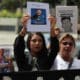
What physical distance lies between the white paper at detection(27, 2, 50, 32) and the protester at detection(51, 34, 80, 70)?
219mm

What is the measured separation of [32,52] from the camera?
10.4ft

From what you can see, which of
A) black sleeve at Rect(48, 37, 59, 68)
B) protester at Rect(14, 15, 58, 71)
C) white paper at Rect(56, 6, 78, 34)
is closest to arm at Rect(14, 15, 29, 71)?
protester at Rect(14, 15, 58, 71)

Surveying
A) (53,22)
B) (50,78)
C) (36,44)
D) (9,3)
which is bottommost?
(50,78)

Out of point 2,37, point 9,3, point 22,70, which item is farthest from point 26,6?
point 22,70

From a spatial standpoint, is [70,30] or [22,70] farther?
[70,30]

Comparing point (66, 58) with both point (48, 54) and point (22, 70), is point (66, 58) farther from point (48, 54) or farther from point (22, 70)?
point (22, 70)

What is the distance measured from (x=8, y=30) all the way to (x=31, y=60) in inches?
16.1

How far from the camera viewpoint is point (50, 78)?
302 centimetres

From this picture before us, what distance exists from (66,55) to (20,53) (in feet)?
1.67

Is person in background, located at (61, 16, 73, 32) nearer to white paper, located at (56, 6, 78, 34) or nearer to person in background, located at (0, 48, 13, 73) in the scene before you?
white paper, located at (56, 6, 78, 34)

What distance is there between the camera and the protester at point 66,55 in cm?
324

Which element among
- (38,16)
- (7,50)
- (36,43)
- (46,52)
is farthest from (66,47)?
(7,50)

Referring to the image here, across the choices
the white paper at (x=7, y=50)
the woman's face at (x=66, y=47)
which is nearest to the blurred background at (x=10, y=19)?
the white paper at (x=7, y=50)

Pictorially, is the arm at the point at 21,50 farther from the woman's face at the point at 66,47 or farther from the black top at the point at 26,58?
the woman's face at the point at 66,47
